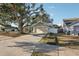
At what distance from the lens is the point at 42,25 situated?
3814 mm

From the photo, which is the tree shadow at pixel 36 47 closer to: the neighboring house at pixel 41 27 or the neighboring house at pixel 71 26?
the neighboring house at pixel 41 27

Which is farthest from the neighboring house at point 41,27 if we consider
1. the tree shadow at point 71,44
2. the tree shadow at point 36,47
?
the tree shadow at point 71,44

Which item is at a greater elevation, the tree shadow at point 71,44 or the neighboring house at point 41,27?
the neighboring house at point 41,27

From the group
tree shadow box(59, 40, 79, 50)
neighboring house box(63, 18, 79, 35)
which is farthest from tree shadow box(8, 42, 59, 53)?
neighboring house box(63, 18, 79, 35)

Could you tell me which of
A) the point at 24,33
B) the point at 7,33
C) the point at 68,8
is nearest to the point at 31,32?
the point at 24,33

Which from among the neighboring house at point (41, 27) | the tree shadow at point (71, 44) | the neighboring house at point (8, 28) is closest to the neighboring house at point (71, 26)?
the tree shadow at point (71, 44)

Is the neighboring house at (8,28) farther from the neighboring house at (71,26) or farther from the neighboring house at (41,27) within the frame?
the neighboring house at (71,26)

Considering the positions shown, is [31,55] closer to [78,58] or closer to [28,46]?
[28,46]

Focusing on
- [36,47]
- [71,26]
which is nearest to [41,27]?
[36,47]

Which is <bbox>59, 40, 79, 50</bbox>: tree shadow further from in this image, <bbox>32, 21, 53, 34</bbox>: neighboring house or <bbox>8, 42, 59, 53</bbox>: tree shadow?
<bbox>32, 21, 53, 34</bbox>: neighboring house

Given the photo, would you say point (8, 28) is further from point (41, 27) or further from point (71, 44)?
point (71, 44)

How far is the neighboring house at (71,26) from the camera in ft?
12.4

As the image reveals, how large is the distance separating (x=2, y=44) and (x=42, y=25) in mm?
644

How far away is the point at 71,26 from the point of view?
3824 millimetres
